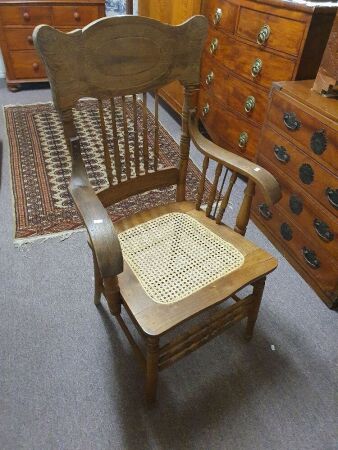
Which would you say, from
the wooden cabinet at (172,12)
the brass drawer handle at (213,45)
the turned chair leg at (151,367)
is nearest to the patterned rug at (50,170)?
the wooden cabinet at (172,12)

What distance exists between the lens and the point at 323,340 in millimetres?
1389

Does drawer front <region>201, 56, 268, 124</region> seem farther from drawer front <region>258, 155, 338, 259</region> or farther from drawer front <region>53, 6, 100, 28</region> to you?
drawer front <region>53, 6, 100, 28</region>

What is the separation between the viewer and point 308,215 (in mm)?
1485

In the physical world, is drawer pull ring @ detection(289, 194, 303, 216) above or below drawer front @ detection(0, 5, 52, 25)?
below

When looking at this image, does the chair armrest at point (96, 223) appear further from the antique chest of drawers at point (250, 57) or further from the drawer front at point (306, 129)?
the antique chest of drawers at point (250, 57)

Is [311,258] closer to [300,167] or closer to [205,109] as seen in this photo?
[300,167]

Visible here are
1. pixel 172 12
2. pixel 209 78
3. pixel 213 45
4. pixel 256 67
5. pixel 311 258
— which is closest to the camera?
pixel 311 258

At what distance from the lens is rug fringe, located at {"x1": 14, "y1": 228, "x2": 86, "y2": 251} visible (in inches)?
67.7

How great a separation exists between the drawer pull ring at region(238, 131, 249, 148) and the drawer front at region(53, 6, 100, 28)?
218 centimetres

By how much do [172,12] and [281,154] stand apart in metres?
1.63

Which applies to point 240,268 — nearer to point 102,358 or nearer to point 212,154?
point 212,154

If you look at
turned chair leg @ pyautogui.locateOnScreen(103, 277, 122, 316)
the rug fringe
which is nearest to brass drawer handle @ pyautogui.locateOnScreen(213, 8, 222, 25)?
the rug fringe

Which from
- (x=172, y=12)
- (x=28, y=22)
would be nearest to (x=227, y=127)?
(x=172, y=12)

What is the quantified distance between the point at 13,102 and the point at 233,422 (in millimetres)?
3197
